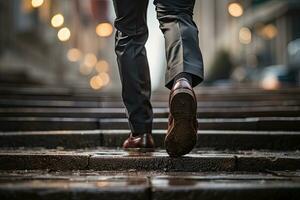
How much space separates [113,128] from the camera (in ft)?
18.2

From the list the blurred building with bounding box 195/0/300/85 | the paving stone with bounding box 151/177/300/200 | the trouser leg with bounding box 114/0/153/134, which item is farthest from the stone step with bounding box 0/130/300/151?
the blurred building with bounding box 195/0/300/85

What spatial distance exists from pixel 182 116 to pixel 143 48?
89 centimetres

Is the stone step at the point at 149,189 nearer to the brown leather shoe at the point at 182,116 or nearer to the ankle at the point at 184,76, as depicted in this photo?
the brown leather shoe at the point at 182,116

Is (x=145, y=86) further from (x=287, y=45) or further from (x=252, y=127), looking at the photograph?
(x=287, y=45)

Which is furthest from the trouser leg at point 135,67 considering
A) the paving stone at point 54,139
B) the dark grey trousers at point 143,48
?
the paving stone at point 54,139

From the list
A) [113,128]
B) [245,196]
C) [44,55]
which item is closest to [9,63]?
[44,55]

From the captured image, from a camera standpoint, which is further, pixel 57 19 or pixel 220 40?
pixel 220 40

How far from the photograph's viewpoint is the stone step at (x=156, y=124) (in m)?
5.30

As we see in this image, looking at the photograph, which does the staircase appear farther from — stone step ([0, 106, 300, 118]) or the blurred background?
the blurred background

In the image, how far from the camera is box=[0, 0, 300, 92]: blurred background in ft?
67.1

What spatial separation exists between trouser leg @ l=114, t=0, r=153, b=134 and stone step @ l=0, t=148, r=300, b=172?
39 centimetres

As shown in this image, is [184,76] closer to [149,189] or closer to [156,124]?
[149,189]

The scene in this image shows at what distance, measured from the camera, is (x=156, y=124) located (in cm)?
542

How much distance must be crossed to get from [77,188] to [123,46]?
149 centimetres
